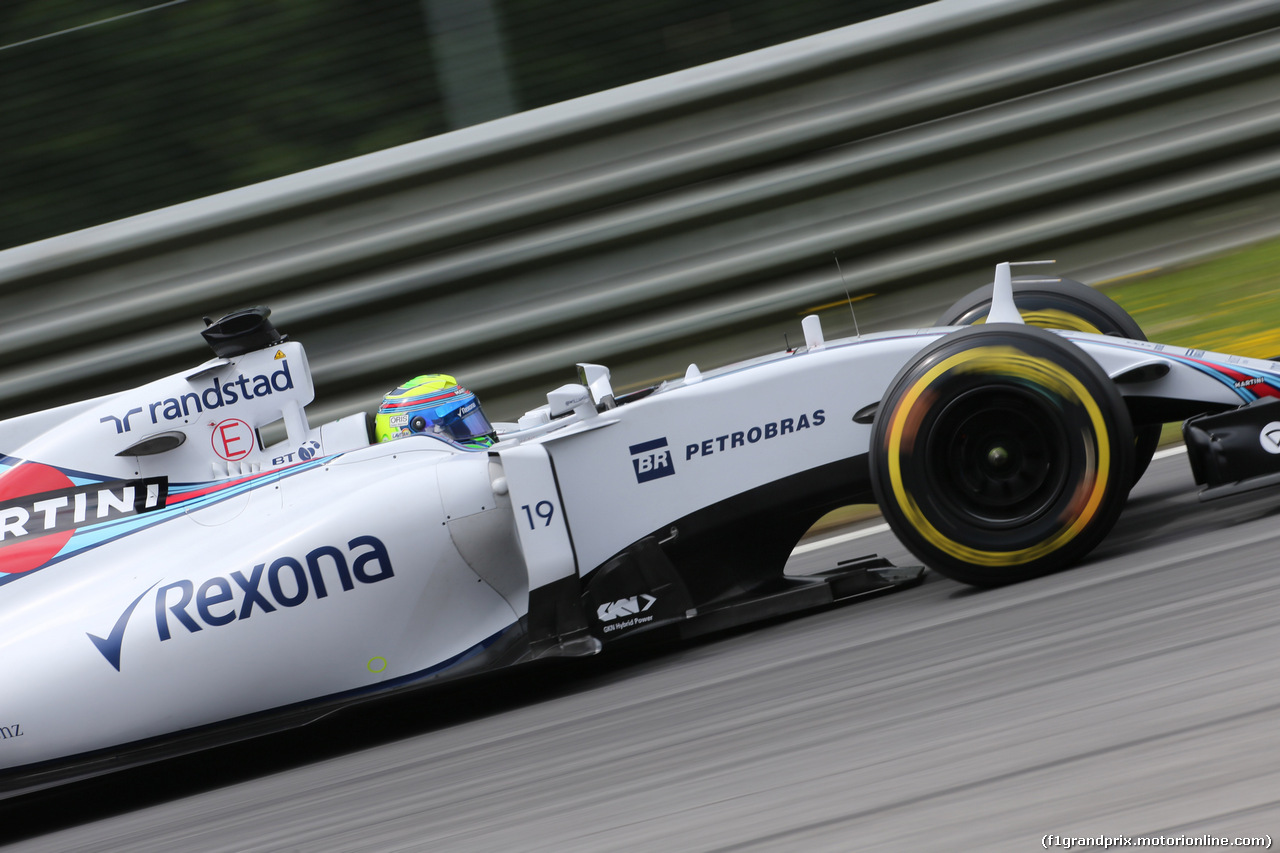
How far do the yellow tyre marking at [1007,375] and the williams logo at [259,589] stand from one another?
4.56 feet

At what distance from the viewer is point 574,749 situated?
3107 mm

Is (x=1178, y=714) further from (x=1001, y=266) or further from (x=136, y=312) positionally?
(x=136, y=312)

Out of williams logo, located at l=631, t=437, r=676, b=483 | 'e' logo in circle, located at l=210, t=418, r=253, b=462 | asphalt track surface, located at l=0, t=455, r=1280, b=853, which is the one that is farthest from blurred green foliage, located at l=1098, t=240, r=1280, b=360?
'e' logo in circle, located at l=210, t=418, r=253, b=462

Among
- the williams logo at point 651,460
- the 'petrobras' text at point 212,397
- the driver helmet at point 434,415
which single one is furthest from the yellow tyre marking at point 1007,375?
the 'petrobras' text at point 212,397

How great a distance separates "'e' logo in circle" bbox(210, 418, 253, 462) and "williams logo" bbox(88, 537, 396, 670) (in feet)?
2.08

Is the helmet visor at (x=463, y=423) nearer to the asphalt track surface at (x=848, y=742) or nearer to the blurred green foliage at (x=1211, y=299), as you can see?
the asphalt track surface at (x=848, y=742)

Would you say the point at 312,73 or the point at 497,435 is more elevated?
the point at 312,73

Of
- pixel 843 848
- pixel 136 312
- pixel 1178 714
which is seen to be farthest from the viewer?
pixel 136 312

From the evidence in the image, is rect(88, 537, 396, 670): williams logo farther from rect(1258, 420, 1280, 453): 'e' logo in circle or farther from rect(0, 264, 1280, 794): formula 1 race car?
rect(1258, 420, 1280, 453): 'e' logo in circle

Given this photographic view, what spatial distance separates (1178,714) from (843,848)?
0.71 m

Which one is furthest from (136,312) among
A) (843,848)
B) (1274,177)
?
(1274,177)

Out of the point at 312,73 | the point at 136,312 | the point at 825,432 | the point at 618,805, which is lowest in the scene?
the point at 618,805

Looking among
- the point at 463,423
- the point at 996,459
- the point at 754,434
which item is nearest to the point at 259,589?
the point at 463,423

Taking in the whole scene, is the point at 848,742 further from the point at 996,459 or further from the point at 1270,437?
the point at 1270,437
